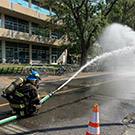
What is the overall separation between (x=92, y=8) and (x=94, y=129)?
18.2 metres

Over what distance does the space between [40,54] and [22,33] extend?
7.16 m

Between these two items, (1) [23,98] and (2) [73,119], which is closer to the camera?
(1) [23,98]

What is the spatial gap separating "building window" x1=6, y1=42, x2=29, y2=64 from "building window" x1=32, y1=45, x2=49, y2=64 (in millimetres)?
1725

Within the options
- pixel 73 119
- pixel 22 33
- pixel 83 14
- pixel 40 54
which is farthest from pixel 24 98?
pixel 40 54

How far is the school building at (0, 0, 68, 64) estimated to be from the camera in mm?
21502

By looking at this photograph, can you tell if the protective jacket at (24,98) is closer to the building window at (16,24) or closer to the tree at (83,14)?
the tree at (83,14)

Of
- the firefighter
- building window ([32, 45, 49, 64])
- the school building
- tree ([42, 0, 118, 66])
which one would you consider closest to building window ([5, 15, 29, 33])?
the school building

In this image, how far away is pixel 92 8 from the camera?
61.5 feet

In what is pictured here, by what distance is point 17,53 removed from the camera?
25.9m

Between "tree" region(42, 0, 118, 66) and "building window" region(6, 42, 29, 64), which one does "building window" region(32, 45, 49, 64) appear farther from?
"tree" region(42, 0, 118, 66)

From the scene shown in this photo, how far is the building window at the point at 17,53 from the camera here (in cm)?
2438

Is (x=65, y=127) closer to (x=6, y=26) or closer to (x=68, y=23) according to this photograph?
(x=68, y=23)

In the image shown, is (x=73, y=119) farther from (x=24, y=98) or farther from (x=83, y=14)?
(x=83, y=14)

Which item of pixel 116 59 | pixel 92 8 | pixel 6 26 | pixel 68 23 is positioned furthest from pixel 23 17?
pixel 116 59
